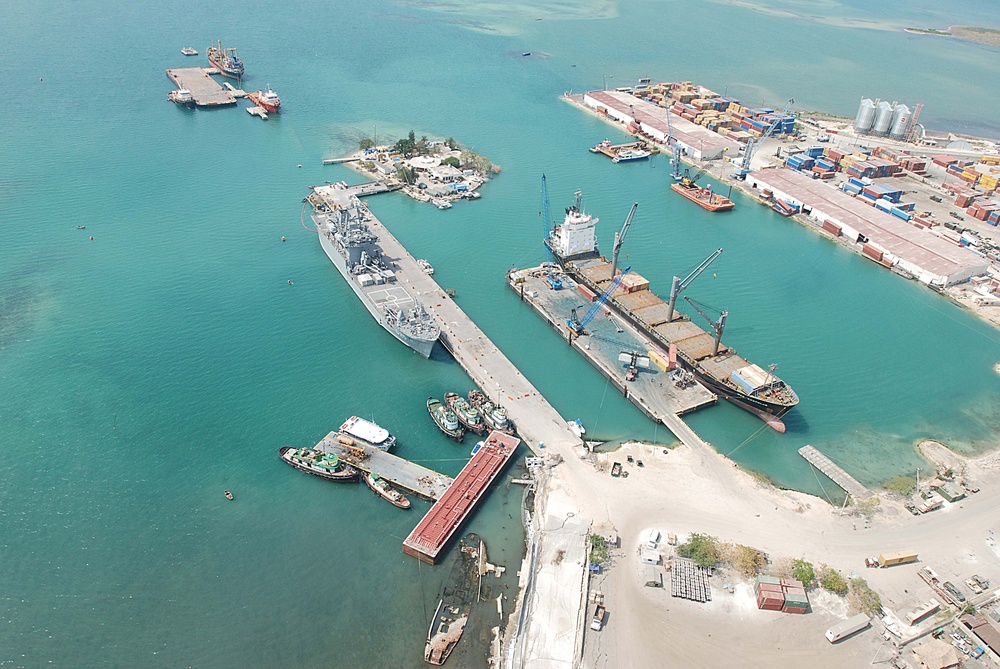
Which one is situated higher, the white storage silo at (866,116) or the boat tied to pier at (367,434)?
the white storage silo at (866,116)

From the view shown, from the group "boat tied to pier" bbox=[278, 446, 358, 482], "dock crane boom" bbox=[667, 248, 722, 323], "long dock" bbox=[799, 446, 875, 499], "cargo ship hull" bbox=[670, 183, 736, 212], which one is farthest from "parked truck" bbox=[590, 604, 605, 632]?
"cargo ship hull" bbox=[670, 183, 736, 212]

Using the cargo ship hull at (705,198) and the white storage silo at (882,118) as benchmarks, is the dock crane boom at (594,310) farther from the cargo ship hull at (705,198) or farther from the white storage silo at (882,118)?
the white storage silo at (882,118)

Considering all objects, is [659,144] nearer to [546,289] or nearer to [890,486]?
[546,289]

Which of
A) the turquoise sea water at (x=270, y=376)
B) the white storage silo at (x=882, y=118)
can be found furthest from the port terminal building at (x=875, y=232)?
the white storage silo at (x=882, y=118)

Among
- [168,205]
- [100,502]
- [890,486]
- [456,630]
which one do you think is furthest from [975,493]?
[168,205]

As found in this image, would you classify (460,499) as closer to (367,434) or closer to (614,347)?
(367,434)

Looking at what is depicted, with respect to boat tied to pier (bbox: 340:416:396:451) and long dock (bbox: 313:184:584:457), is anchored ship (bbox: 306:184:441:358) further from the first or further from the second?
boat tied to pier (bbox: 340:416:396:451)

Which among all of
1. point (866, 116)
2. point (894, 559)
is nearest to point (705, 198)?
point (866, 116)
